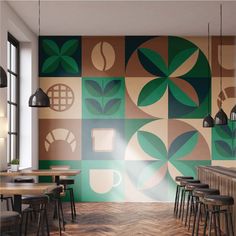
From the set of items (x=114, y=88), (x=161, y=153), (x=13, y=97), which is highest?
(x=114, y=88)

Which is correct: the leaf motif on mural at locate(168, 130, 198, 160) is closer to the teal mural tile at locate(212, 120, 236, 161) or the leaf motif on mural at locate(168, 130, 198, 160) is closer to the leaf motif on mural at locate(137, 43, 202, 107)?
the teal mural tile at locate(212, 120, 236, 161)

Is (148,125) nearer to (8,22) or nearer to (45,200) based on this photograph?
(8,22)

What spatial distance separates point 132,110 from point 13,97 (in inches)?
80.9

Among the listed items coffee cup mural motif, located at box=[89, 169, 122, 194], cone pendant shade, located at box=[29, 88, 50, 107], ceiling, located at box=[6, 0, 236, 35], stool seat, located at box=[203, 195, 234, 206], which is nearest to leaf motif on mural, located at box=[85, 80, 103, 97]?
ceiling, located at box=[6, 0, 236, 35]

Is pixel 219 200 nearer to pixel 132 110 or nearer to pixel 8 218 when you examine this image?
pixel 8 218

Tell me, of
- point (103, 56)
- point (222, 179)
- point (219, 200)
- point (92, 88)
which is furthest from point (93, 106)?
point (219, 200)

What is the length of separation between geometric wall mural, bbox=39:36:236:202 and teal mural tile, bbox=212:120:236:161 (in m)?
0.02

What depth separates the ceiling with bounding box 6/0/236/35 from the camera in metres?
6.79

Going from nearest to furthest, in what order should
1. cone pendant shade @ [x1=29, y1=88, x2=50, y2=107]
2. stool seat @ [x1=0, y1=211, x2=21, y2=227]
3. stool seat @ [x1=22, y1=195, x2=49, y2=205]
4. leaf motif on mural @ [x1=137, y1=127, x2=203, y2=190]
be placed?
stool seat @ [x1=0, y1=211, x2=21, y2=227], stool seat @ [x1=22, y1=195, x2=49, y2=205], cone pendant shade @ [x1=29, y1=88, x2=50, y2=107], leaf motif on mural @ [x1=137, y1=127, x2=203, y2=190]

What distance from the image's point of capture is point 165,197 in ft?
28.5

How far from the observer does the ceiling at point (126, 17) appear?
6793mm

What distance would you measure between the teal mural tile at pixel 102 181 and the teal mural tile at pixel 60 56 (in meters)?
1.64

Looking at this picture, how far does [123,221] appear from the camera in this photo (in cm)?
670

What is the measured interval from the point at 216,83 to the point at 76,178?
295 cm
